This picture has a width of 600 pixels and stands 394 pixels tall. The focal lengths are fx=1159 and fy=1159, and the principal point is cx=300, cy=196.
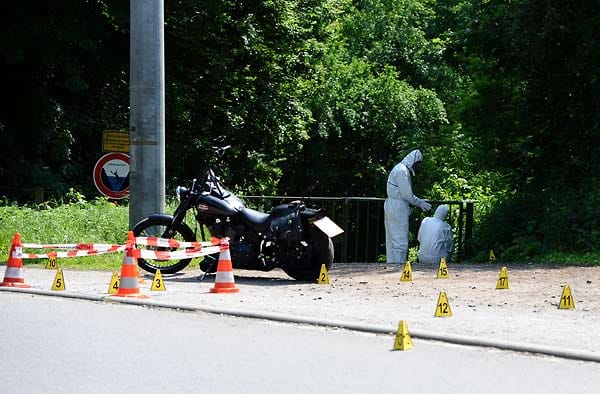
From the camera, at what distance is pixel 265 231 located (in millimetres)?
15156

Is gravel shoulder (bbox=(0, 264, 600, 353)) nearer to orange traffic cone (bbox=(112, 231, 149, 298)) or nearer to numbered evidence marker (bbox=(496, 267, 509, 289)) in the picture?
numbered evidence marker (bbox=(496, 267, 509, 289))

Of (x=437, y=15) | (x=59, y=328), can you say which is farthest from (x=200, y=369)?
(x=437, y=15)

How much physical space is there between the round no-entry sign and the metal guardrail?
329cm

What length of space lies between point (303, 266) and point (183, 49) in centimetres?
1635

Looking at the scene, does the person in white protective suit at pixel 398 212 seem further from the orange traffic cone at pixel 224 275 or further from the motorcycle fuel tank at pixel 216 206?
the orange traffic cone at pixel 224 275

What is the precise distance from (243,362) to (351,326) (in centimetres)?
197

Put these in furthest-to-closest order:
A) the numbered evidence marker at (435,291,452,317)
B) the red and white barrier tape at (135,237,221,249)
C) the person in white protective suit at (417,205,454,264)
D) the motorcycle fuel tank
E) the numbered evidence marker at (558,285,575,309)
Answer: the person in white protective suit at (417,205,454,264) → the motorcycle fuel tank → the red and white barrier tape at (135,237,221,249) → the numbered evidence marker at (558,285,575,309) → the numbered evidence marker at (435,291,452,317)

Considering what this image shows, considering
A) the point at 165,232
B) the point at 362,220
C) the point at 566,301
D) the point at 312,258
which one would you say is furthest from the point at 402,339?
the point at 362,220

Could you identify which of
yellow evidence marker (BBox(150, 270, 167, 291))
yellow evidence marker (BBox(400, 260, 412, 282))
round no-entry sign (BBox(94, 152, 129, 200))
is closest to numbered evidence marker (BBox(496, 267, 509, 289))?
Answer: yellow evidence marker (BBox(400, 260, 412, 282))

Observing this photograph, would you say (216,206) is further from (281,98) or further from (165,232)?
(281,98)

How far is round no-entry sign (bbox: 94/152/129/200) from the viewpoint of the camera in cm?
1908

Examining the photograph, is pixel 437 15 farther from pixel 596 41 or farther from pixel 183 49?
pixel 596 41

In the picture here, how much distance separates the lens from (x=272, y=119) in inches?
1363

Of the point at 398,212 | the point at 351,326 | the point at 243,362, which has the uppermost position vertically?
the point at 398,212
